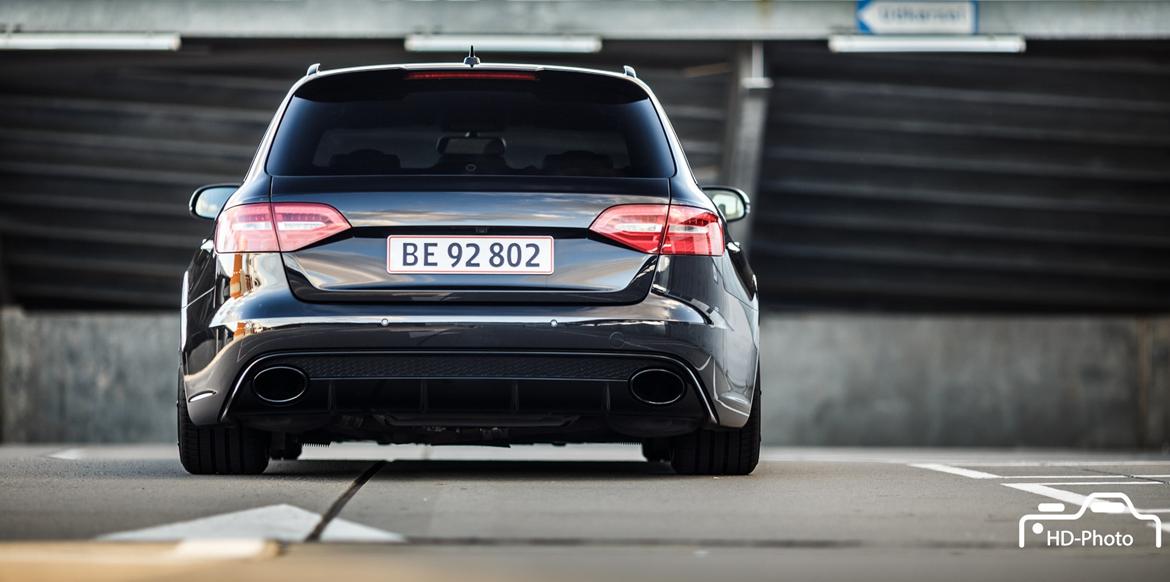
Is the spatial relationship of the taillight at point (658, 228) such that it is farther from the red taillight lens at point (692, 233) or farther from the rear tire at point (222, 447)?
the rear tire at point (222, 447)

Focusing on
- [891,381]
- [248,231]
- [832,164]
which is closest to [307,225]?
[248,231]

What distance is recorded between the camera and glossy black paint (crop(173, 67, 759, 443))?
4.96m

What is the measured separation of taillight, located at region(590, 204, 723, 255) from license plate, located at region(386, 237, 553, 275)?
0.68 feet

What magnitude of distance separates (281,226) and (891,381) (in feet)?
44.0

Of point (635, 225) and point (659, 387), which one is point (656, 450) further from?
point (635, 225)

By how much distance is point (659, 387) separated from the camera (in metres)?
5.14

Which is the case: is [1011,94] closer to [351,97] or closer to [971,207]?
[971,207]

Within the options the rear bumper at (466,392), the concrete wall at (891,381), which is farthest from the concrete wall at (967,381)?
the rear bumper at (466,392)

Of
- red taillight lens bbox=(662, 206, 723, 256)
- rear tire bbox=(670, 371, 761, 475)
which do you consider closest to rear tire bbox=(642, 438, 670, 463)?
rear tire bbox=(670, 371, 761, 475)

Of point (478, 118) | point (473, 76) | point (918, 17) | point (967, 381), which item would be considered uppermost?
point (918, 17)

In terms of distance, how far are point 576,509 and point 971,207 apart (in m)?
14.8

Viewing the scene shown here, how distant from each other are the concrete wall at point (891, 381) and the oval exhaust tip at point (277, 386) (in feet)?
42.0

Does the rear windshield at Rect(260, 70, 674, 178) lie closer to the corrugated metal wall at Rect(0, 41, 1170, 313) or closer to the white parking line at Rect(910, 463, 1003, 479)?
the white parking line at Rect(910, 463, 1003, 479)

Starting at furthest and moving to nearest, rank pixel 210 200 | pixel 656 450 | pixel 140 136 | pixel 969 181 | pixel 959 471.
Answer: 1. pixel 969 181
2. pixel 140 136
3. pixel 656 450
4. pixel 959 471
5. pixel 210 200
